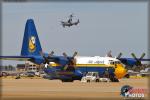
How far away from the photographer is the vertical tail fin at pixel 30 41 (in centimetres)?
9400

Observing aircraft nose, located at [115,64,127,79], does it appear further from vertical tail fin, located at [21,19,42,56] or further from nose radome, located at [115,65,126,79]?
vertical tail fin, located at [21,19,42,56]

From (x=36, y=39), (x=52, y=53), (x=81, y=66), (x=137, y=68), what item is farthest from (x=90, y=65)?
(x=36, y=39)

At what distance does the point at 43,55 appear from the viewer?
262 feet

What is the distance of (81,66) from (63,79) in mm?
3972

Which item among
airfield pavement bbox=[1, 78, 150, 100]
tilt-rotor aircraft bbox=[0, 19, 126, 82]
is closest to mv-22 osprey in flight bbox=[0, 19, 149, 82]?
tilt-rotor aircraft bbox=[0, 19, 126, 82]

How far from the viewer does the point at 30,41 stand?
96062mm

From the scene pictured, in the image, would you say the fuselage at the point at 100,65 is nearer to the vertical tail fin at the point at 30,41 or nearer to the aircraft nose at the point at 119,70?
the aircraft nose at the point at 119,70

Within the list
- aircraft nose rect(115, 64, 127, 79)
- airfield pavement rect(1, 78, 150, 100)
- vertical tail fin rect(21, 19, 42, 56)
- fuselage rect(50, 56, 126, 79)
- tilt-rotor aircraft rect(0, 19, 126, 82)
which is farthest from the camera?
vertical tail fin rect(21, 19, 42, 56)

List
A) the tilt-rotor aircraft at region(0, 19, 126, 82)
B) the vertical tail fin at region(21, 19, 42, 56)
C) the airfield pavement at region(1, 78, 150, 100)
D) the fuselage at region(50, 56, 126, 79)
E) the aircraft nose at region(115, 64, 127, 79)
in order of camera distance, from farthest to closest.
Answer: the vertical tail fin at region(21, 19, 42, 56) → the tilt-rotor aircraft at region(0, 19, 126, 82) → the fuselage at region(50, 56, 126, 79) → the aircraft nose at region(115, 64, 127, 79) → the airfield pavement at region(1, 78, 150, 100)

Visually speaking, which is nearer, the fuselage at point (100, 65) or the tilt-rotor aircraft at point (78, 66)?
the fuselage at point (100, 65)

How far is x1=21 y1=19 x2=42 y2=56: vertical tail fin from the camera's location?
94000mm

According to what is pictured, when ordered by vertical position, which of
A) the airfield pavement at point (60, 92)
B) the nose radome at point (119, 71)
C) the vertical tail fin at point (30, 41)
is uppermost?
the vertical tail fin at point (30, 41)

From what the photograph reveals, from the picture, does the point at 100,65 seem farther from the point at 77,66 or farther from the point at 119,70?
the point at 77,66

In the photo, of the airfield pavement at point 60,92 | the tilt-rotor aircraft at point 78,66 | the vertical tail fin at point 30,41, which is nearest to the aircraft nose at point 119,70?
the tilt-rotor aircraft at point 78,66
